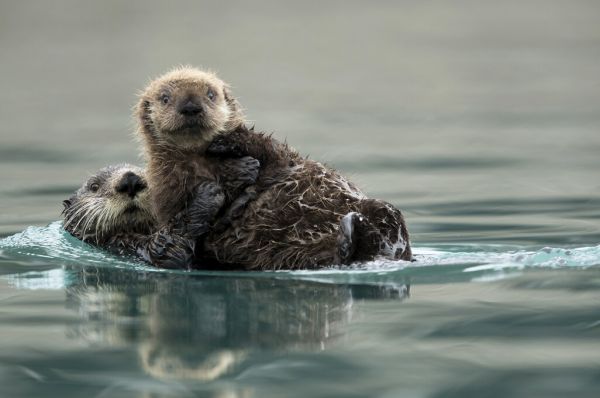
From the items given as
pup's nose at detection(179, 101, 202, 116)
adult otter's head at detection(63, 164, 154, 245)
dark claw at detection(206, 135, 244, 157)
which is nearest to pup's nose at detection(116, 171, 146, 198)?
adult otter's head at detection(63, 164, 154, 245)

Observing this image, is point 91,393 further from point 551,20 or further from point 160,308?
point 551,20

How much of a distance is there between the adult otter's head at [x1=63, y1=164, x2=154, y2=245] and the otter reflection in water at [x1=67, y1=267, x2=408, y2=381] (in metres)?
0.91

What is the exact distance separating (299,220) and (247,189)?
14.3 inches

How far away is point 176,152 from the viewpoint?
6469 millimetres

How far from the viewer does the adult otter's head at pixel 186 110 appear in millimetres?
6348

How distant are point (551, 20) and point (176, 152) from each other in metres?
16.2

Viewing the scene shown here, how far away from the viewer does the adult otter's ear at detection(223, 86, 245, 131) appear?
261 inches

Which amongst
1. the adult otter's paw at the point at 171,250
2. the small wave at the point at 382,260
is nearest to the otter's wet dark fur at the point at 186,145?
the adult otter's paw at the point at 171,250

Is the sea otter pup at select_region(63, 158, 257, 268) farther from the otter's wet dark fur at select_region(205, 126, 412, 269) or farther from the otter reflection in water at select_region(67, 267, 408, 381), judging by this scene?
the otter reflection in water at select_region(67, 267, 408, 381)

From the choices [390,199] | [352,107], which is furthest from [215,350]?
[352,107]

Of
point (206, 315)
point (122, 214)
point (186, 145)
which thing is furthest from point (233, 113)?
point (206, 315)

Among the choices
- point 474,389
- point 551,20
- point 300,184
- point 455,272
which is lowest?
point 474,389

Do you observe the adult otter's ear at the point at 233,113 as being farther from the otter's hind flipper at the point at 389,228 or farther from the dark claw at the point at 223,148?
the otter's hind flipper at the point at 389,228

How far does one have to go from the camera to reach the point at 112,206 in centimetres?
735
